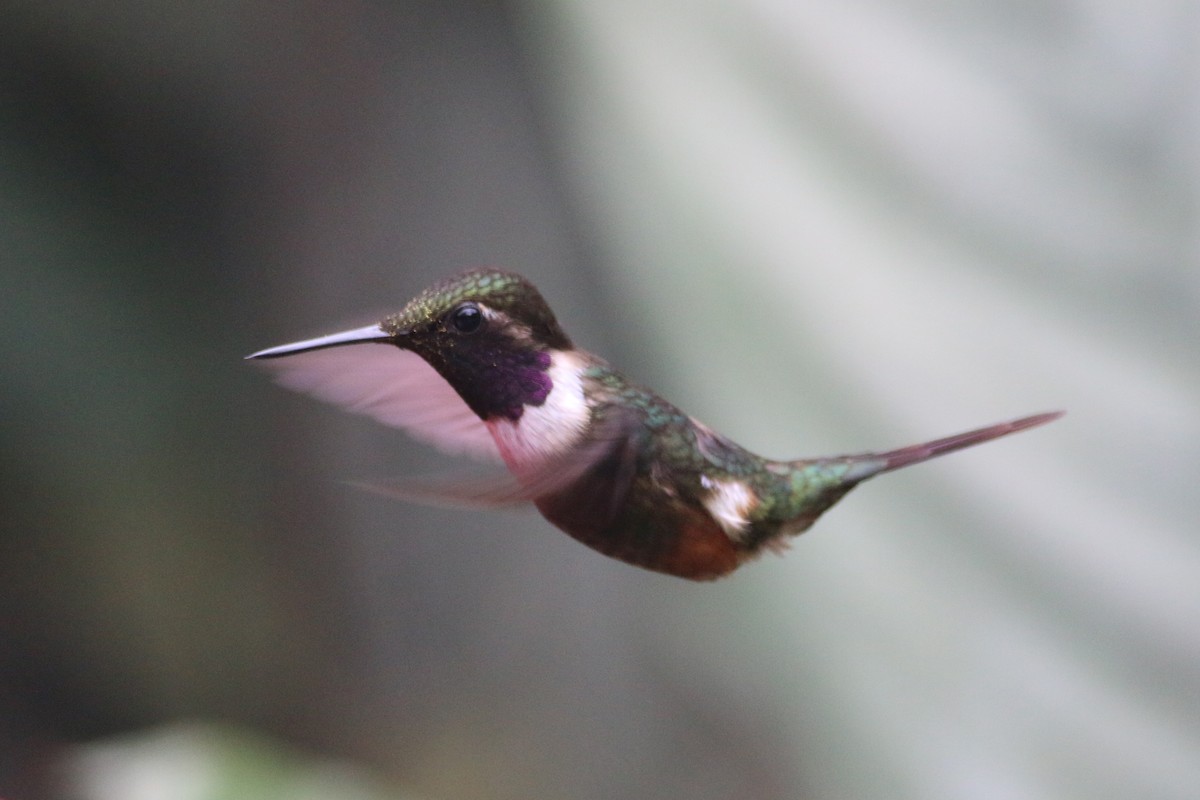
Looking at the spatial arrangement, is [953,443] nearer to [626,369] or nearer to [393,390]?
[393,390]

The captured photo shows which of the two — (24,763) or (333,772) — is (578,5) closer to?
(333,772)

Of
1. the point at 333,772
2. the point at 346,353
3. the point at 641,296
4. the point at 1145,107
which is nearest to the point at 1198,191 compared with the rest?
the point at 1145,107

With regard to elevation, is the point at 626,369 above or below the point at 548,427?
below

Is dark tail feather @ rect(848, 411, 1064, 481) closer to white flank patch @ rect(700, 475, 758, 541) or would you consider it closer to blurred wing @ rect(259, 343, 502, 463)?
white flank patch @ rect(700, 475, 758, 541)

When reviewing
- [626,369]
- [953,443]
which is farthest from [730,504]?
[626,369]

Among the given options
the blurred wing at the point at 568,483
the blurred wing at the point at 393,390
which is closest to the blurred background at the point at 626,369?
the blurred wing at the point at 393,390

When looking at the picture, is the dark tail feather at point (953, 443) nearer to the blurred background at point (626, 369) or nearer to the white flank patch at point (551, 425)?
the white flank patch at point (551, 425)

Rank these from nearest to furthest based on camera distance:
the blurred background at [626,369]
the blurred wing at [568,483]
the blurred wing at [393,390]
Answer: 1. the blurred wing at [568,483]
2. the blurred wing at [393,390]
3. the blurred background at [626,369]
